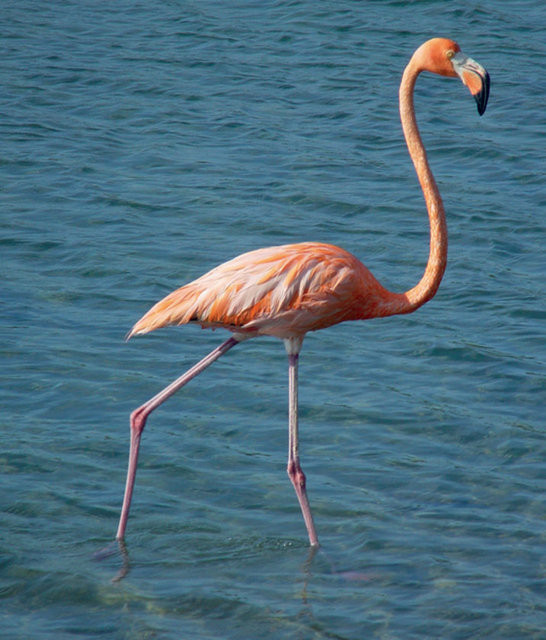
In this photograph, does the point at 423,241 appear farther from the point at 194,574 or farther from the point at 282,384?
the point at 194,574

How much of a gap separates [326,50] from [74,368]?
327 inches

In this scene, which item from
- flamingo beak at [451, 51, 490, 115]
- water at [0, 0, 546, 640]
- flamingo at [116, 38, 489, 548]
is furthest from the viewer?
flamingo at [116, 38, 489, 548]

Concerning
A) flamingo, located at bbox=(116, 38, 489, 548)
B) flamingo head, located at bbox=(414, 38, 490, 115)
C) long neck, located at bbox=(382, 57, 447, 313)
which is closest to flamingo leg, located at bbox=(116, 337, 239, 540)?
flamingo, located at bbox=(116, 38, 489, 548)

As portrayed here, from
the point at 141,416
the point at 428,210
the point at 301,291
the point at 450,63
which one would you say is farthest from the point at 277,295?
the point at 450,63

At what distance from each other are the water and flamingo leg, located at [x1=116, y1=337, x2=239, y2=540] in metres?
0.18

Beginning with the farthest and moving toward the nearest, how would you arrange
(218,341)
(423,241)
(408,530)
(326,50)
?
1. (326,50)
2. (423,241)
3. (218,341)
4. (408,530)

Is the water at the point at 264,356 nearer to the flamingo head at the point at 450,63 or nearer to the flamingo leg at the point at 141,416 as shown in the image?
the flamingo leg at the point at 141,416

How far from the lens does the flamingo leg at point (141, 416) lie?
5.79 metres

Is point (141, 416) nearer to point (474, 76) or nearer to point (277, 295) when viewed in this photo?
point (277, 295)

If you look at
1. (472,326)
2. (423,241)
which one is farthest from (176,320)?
(423,241)

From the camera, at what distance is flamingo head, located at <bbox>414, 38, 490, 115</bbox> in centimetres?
567

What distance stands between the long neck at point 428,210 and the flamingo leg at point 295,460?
624 mm

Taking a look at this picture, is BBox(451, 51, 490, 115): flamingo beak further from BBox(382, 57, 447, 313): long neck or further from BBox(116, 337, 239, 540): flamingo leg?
BBox(116, 337, 239, 540): flamingo leg

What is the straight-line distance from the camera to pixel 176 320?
18.9 feet
